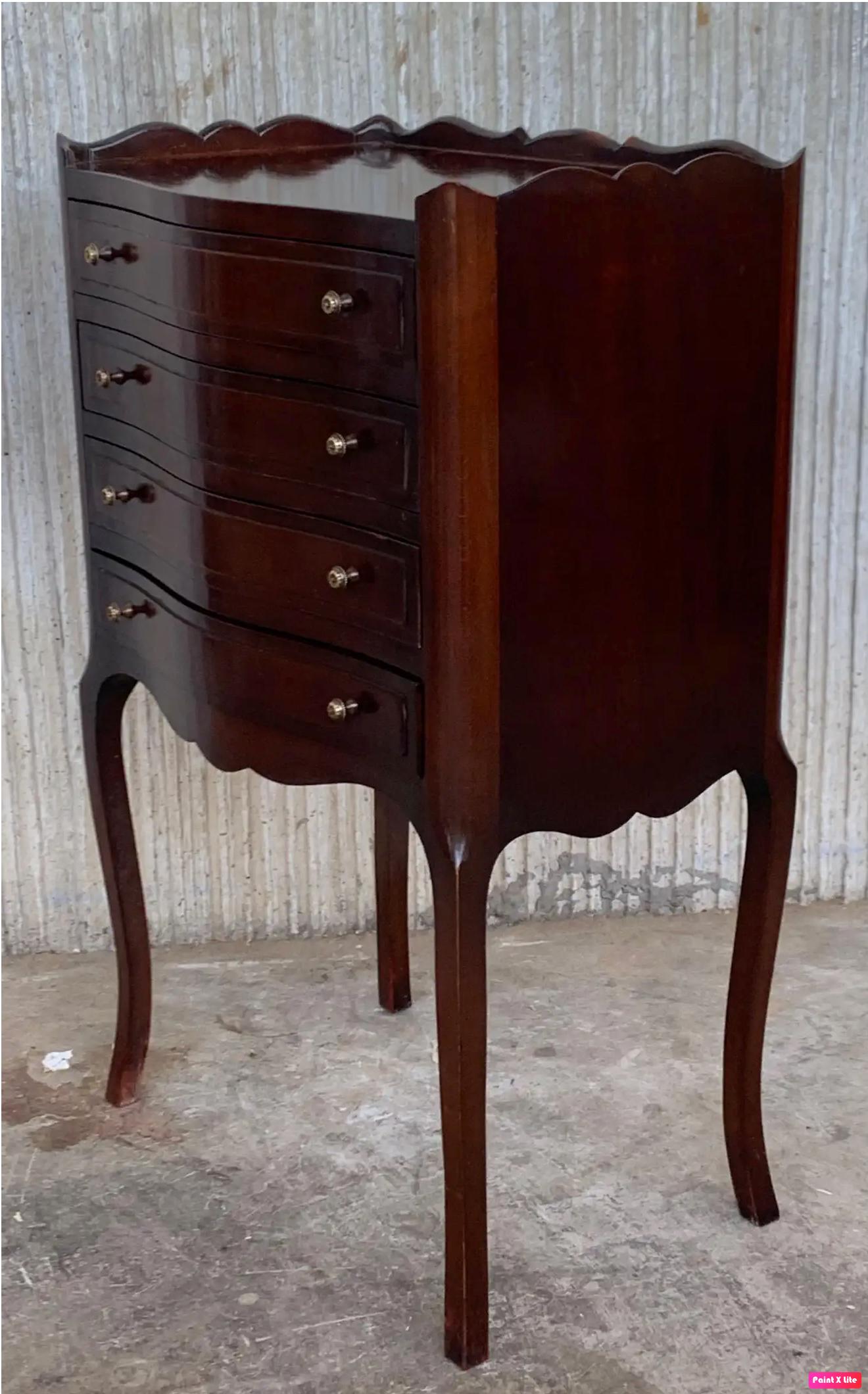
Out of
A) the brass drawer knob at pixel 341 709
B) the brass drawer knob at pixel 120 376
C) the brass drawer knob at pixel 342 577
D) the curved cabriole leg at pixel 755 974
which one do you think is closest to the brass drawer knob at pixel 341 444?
the brass drawer knob at pixel 342 577

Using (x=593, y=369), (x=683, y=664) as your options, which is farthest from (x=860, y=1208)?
(x=593, y=369)

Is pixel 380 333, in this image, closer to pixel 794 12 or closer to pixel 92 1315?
pixel 92 1315

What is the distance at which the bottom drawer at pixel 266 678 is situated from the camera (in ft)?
4.69

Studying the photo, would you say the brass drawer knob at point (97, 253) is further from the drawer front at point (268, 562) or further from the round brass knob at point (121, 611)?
the round brass knob at point (121, 611)

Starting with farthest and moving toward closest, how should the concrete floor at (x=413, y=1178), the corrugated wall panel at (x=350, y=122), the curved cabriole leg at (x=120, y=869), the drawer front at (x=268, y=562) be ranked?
the corrugated wall panel at (x=350, y=122) → the curved cabriole leg at (x=120, y=869) → the concrete floor at (x=413, y=1178) → the drawer front at (x=268, y=562)

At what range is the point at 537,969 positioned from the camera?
7.52ft

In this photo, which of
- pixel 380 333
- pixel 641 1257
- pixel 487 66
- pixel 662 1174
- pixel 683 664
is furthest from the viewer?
pixel 487 66

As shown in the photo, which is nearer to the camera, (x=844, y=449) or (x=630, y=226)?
(x=630, y=226)

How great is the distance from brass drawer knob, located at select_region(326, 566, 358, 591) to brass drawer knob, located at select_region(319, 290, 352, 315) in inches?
8.9

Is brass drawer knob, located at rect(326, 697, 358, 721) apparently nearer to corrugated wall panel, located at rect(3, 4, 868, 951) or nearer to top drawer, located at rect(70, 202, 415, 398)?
top drawer, located at rect(70, 202, 415, 398)

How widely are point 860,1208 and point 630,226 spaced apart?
3.56 ft

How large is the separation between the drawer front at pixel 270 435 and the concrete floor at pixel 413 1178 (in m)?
0.80

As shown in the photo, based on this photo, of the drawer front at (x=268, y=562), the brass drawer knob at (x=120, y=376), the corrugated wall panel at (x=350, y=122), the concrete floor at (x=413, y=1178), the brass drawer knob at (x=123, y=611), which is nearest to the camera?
the drawer front at (x=268, y=562)

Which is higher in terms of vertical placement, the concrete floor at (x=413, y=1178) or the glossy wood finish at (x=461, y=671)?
the glossy wood finish at (x=461, y=671)
